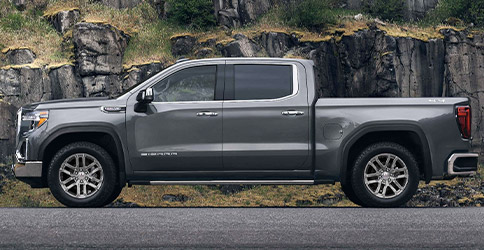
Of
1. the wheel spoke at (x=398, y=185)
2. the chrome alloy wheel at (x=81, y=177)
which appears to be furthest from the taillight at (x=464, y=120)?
the chrome alloy wheel at (x=81, y=177)

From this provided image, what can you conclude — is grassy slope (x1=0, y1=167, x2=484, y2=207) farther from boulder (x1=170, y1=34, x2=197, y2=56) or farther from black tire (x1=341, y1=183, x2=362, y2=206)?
black tire (x1=341, y1=183, x2=362, y2=206)

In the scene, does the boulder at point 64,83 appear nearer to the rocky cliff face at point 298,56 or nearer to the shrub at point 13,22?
the rocky cliff face at point 298,56

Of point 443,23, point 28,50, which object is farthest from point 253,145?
point 443,23

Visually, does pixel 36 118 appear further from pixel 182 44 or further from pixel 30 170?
pixel 182 44

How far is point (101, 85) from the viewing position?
48781 millimetres

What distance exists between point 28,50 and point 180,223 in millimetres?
42855

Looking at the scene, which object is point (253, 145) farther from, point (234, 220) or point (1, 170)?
point (1, 170)

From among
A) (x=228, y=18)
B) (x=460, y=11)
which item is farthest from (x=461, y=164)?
(x=460, y=11)

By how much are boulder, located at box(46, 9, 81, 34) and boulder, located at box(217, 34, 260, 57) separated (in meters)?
10.1

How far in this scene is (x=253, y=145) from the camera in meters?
10.1

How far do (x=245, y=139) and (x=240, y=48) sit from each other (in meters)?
38.6

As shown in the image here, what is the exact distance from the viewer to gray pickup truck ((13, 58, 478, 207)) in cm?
1003

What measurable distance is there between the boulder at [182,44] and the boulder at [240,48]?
2328mm

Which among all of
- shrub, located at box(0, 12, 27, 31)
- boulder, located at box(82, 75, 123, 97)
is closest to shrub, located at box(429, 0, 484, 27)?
boulder, located at box(82, 75, 123, 97)
